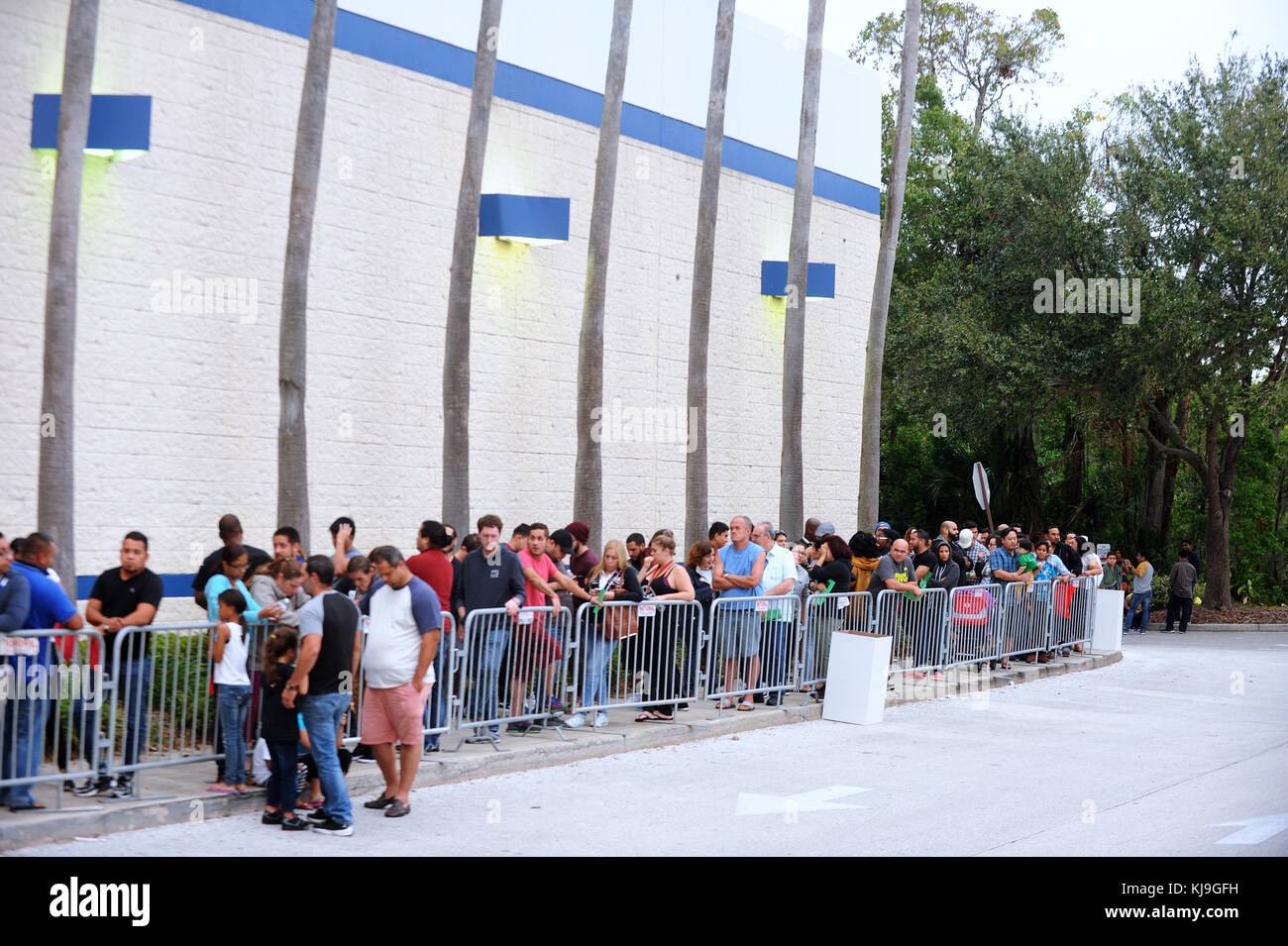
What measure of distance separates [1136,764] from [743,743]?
340 cm

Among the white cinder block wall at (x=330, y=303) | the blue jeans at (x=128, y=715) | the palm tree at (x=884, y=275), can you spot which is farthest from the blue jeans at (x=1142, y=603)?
the blue jeans at (x=128, y=715)

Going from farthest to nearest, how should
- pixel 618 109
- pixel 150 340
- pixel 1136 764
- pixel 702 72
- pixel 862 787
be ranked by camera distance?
pixel 702 72
pixel 618 109
pixel 150 340
pixel 1136 764
pixel 862 787

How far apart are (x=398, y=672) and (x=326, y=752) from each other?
0.75 m

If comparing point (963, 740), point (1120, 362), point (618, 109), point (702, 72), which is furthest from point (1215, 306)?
point (963, 740)

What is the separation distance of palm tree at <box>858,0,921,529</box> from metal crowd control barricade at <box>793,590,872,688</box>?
366 inches

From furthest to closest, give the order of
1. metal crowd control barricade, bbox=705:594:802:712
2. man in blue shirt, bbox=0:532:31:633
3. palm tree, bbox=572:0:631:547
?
1. palm tree, bbox=572:0:631:547
2. metal crowd control barricade, bbox=705:594:802:712
3. man in blue shirt, bbox=0:532:31:633

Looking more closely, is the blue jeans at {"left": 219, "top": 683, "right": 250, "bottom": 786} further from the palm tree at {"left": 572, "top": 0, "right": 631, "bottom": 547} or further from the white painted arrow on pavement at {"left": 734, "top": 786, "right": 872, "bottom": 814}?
the palm tree at {"left": 572, "top": 0, "right": 631, "bottom": 547}

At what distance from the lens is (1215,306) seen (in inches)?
1109

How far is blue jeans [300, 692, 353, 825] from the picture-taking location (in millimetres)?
8344

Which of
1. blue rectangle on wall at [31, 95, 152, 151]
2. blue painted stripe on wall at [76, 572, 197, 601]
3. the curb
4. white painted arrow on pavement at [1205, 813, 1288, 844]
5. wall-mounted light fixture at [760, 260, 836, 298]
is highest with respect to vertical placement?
wall-mounted light fixture at [760, 260, 836, 298]

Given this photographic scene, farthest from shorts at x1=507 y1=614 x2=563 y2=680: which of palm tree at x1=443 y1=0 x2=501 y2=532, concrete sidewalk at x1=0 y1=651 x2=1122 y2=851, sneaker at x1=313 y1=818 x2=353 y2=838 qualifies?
palm tree at x1=443 y1=0 x2=501 y2=532

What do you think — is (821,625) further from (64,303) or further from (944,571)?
(64,303)

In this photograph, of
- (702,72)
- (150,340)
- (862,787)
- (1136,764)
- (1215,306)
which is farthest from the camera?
(1215,306)

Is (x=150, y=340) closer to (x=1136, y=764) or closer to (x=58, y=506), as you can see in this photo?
(x=58, y=506)
